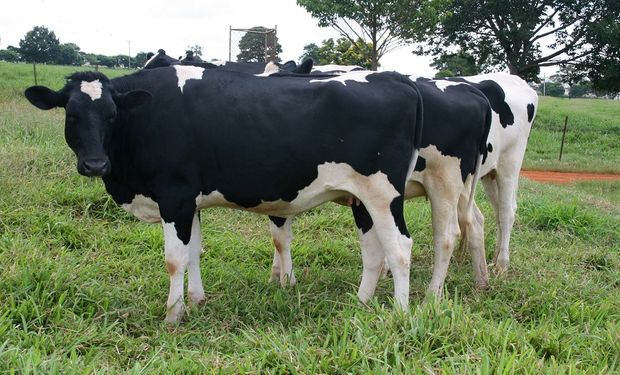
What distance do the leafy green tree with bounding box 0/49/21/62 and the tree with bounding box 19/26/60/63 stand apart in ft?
6.55

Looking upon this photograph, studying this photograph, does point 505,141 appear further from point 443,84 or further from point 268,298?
point 268,298

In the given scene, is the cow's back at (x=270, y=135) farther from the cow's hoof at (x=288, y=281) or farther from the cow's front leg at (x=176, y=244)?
the cow's hoof at (x=288, y=281)

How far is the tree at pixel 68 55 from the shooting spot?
192ft

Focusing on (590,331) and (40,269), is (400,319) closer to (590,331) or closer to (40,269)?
(590,331)

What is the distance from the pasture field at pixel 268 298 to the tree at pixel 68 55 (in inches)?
2173

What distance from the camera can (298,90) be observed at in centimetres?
448

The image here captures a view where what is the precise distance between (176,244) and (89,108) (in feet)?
3.66

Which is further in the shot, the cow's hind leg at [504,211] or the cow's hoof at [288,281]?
the cow's hind leg at [504,211]

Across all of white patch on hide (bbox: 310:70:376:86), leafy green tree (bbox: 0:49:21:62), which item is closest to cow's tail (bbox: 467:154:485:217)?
white patch on hide (bbox: 310:70:376:86)

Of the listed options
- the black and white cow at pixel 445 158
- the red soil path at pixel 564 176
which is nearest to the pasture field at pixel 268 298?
the black and white cow at pixel 445 158

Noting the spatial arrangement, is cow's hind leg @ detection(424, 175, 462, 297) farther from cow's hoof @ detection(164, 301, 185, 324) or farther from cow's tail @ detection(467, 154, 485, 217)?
cow's hoof @ detection(164, 301, 185, 324)

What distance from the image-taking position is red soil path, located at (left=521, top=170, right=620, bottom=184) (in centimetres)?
1440

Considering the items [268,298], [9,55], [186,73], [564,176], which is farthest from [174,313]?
[9,55]

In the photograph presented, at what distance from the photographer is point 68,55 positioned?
198 feet
